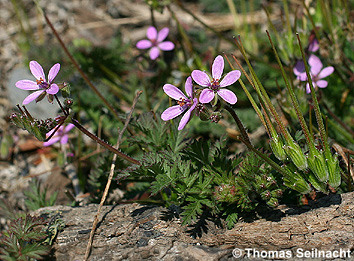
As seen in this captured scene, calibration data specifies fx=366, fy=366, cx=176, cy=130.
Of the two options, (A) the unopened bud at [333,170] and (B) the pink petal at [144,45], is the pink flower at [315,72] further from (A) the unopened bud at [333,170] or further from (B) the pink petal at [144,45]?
(B) the pink petal at [144,45]

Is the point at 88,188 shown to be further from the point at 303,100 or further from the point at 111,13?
the point at 111,13

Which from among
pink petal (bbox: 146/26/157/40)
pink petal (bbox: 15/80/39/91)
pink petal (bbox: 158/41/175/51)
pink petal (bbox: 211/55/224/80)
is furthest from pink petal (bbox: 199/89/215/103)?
pink petal (bbox: 146/26/157/40)

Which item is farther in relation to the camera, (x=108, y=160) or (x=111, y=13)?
(x=111, y=13)

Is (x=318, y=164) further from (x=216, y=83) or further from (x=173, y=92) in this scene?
(x=173, y=92)

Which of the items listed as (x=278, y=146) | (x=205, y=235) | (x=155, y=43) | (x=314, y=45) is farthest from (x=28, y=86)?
(x=314, y=45)

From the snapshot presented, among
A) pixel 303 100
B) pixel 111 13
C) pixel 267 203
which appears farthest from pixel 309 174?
pixel 111 13

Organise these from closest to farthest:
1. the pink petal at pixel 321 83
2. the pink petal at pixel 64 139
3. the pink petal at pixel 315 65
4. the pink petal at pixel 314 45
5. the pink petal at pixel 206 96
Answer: the pink petal at pixel 206 96 → the pink petal at pixel 321 83 → the pink petal at pixel 315 65 → the pink petal at pixel 64 139 → the pink petal at pixel 314 45

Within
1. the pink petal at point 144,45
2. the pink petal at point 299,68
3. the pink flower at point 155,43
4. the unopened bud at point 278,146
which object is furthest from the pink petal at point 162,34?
the unopened bud at point 278,146
